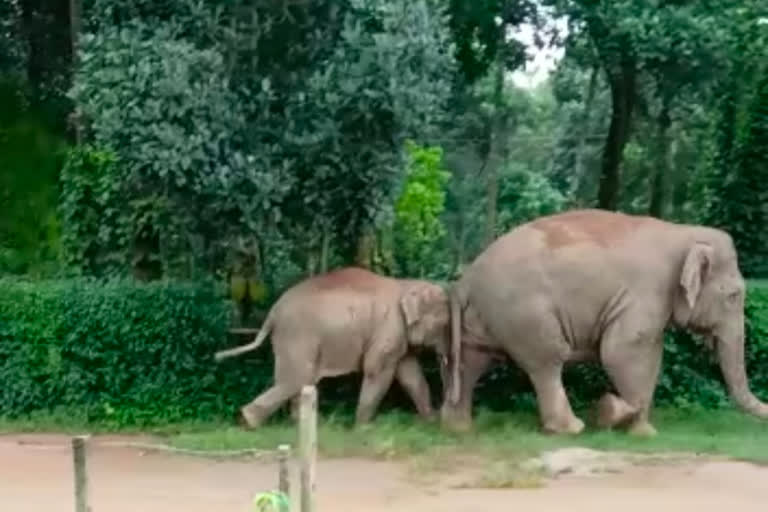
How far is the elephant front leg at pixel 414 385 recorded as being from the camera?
13086 millimetres

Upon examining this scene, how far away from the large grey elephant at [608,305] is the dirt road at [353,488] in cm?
164

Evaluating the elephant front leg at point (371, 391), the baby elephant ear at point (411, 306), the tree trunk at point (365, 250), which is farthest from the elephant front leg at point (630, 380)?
the tree trunk at point (365, 250)

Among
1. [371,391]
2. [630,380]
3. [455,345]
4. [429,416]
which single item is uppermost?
[455,345]

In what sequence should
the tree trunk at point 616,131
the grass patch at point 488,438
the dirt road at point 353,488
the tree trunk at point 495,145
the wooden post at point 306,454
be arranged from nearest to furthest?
1. the wooden post at point 306,454
2. the dirt road at point 353,488
3. the grass patch at point 488,438
4. the tree trunk at point 616,131
5. the tree trunk at point 495,145

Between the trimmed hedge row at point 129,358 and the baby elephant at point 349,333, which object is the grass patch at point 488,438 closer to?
the baby elephant at point 349,333

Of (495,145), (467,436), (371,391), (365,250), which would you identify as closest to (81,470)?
(467,436)

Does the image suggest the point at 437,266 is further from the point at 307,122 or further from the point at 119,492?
the point at 119,492

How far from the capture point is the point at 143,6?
40.0 feet

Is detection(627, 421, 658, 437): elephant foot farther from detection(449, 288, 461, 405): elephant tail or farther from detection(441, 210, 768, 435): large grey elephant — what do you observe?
detection(449, 288, 461, 405): elephant tail

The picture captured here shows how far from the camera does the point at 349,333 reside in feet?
41.7

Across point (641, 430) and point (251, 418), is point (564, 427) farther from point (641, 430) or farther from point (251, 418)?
point (251, 418)

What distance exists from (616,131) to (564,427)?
290 inches

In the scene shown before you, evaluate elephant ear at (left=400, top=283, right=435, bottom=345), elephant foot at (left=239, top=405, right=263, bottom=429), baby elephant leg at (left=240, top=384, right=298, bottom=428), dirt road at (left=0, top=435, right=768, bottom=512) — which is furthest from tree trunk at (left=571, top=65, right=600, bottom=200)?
dirt road at (left=0, top=435, right=768, bottom=512)

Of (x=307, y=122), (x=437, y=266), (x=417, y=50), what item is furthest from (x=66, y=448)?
(x=437, y=266)
